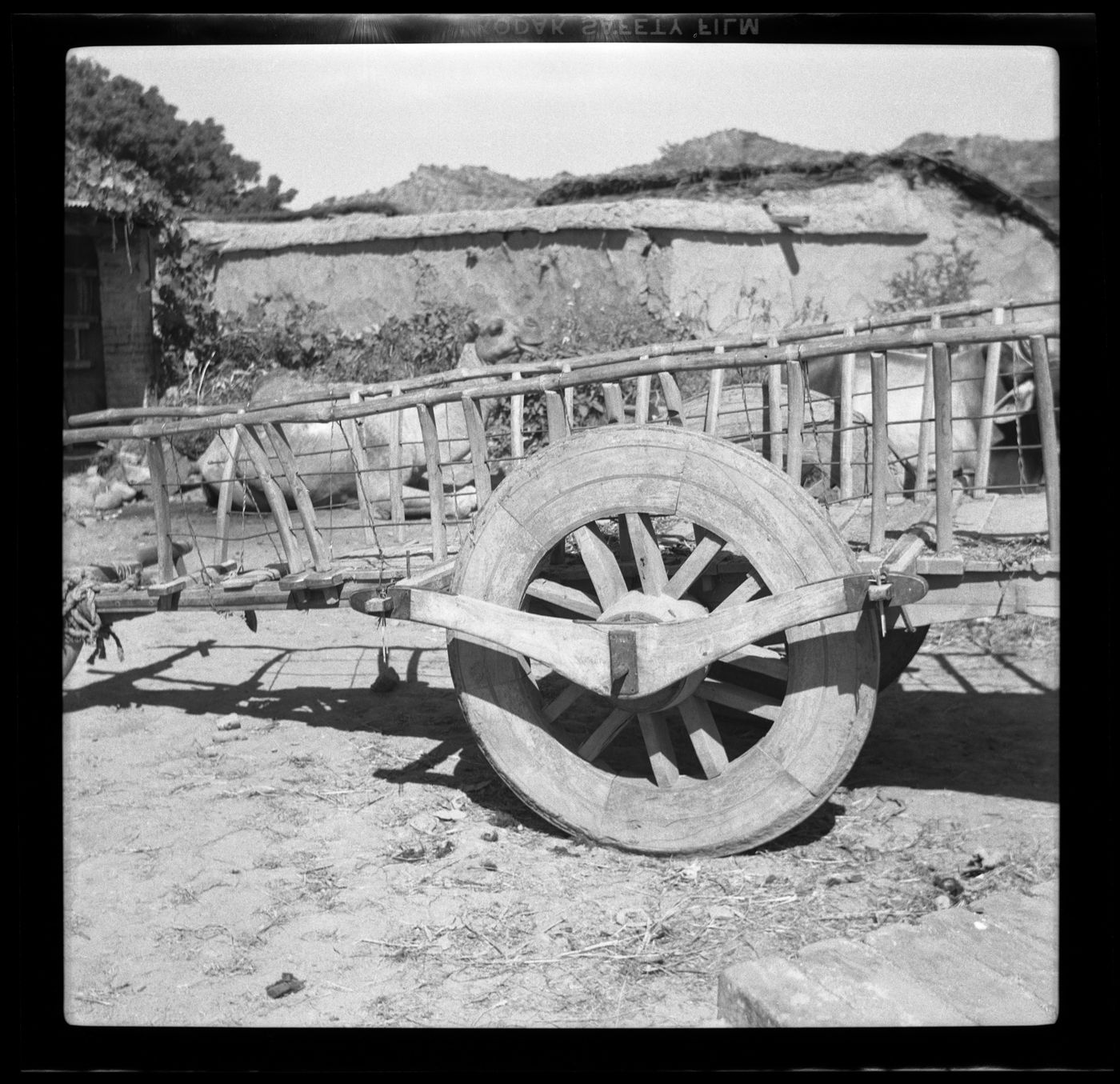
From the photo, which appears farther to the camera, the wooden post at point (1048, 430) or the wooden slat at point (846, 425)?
the wooden slat at point (846, 425)

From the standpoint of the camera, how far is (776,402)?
3893 mm

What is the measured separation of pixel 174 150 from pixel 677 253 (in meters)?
7.48

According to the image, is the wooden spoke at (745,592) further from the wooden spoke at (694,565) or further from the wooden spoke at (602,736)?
the wooden spoke at (602,736)

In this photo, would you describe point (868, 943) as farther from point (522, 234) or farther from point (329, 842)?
point (522, 234)

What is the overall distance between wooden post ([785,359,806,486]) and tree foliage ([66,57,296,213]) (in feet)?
30.7

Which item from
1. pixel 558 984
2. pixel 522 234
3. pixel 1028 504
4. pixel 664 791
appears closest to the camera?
pixel 558 984

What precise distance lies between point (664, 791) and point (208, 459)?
22.3 ft

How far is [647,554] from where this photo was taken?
3.38 meters

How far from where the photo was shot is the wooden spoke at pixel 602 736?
3.53 m

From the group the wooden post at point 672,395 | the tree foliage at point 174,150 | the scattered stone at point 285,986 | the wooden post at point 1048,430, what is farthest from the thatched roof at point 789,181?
the scattered stone at point 285,986

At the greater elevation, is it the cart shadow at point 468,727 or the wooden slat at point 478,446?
the wooden slat at point 478,446

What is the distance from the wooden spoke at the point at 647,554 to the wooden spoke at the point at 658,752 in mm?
392

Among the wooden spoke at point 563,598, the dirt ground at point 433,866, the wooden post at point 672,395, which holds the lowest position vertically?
the dirt ground at point 433,866
